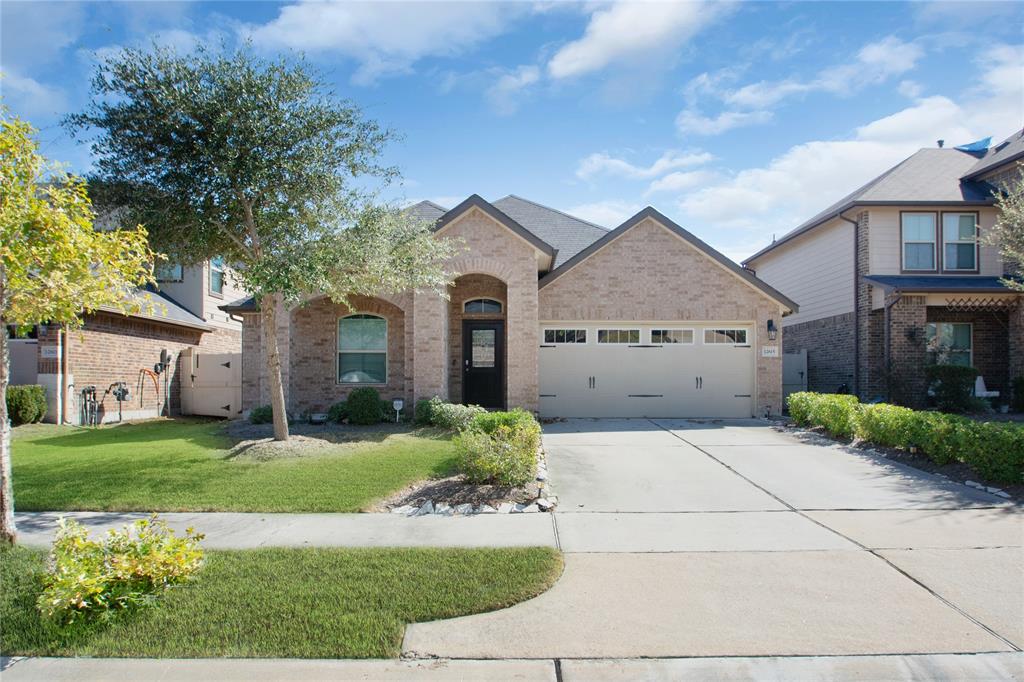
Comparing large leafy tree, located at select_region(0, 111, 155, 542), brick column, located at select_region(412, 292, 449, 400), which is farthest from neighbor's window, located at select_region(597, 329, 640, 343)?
large leafy tree, located at select_region(0, 111, 155, 542)

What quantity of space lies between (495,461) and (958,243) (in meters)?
16.0

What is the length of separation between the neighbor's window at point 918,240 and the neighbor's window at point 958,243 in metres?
0.33

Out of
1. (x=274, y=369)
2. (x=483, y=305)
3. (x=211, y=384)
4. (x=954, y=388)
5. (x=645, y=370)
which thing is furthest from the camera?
(x=211, y=384)

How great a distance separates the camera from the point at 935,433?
9.20 m

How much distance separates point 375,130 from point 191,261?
395cm

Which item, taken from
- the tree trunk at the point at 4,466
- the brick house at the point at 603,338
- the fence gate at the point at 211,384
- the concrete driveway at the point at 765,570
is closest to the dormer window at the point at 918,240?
the brick house at the point at 603,338

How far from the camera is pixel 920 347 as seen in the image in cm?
1597

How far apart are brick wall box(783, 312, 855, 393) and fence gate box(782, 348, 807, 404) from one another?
63cm

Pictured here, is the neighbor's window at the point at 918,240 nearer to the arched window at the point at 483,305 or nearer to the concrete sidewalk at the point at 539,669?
the arched window at the point at 483,305

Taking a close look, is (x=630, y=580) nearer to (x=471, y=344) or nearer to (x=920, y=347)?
(x=471, y=344)

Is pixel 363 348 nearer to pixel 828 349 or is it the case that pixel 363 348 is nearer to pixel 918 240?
pixel 828 349

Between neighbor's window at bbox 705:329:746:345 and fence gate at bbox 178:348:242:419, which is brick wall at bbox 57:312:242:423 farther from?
neighbor's window at bbox 705:329:746:345

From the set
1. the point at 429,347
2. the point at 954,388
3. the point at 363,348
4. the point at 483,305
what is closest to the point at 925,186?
the point at 954,388

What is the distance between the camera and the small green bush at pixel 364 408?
13289 millimetres
